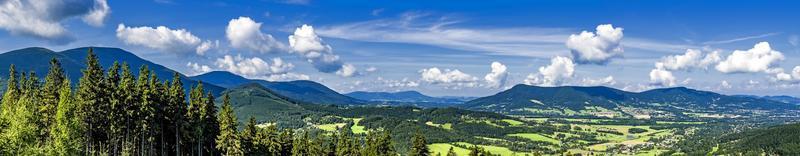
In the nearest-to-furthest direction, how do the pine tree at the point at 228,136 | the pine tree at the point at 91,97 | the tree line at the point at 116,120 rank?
the tree line at the point at 116,120, the pine tree at the point at 91,97, the pine tree at the point at 228,136

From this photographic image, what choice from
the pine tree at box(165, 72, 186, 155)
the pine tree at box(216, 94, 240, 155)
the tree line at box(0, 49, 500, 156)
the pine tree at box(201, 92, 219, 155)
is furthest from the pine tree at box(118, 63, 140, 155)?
the pine tree at box(201, 92, 219, 155)

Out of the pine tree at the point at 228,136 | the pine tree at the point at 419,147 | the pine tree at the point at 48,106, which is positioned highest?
the pine tree at the point at 48,106

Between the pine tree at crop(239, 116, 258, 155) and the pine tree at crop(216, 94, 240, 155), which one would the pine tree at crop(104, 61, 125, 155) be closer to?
the pine tree at crop(216, 94, 240, 155)

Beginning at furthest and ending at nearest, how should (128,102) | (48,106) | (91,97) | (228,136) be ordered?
(228,136)
(48,106)
(128,102)
(91,97)

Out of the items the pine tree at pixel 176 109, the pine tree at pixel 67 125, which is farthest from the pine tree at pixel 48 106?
the pine tree at pixel 176 109

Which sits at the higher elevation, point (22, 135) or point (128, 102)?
point (128, 102)

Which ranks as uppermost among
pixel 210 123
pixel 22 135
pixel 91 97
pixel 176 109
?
pixel 91 97

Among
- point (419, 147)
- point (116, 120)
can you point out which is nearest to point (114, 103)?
point (116, 120)

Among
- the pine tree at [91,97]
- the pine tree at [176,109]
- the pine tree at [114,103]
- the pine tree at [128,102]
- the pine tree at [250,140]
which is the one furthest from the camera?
the pine tree at [250,140]

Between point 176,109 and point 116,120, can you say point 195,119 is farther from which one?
point 116,120

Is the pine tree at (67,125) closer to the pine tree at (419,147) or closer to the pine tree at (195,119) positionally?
the pine tree at (195,119)
